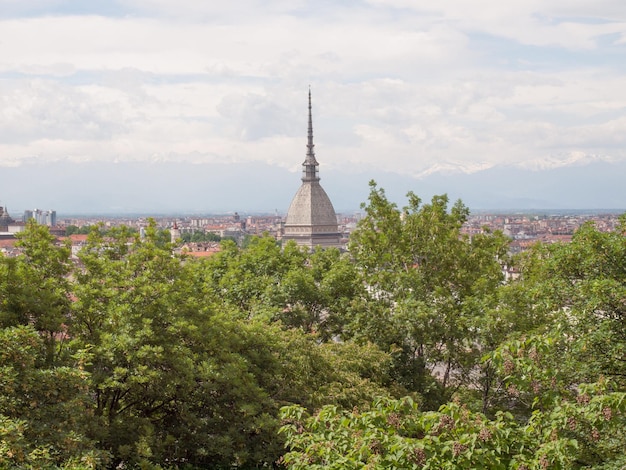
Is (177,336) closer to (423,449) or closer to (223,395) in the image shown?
(223,395)

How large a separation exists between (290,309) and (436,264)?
196 inches

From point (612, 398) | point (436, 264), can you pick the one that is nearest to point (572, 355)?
point (612, 398)

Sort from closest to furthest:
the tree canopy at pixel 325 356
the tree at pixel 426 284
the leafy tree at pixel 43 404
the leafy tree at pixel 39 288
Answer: the tree canopy at pixel 325 356 < the leafy tree at pixel 43 404 < the leafy tree at pixel 39 288 < the tree at pixel 426 284

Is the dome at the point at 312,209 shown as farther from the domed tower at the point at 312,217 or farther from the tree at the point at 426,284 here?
the tree at the point at 426,284

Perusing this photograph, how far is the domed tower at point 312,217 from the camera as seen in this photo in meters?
125

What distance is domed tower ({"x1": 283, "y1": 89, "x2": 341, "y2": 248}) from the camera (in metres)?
125

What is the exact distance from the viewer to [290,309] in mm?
25938

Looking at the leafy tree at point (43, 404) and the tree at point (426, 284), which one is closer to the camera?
the leafy tree at point (43, 404)

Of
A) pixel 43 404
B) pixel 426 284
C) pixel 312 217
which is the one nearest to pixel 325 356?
pixel 426 284

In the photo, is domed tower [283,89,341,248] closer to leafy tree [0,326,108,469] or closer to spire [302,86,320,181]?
spire [302,86,320,181]

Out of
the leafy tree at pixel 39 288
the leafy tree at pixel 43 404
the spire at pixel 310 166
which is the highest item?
the spire at pixel 310 166

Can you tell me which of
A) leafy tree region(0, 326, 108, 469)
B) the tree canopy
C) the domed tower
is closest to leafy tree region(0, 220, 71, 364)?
the tree canopy

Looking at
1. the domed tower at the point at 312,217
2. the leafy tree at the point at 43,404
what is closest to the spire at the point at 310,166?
the domed tower at the point at 312,217

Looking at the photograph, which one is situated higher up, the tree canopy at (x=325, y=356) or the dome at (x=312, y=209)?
the dome at (x=312, y=209)
